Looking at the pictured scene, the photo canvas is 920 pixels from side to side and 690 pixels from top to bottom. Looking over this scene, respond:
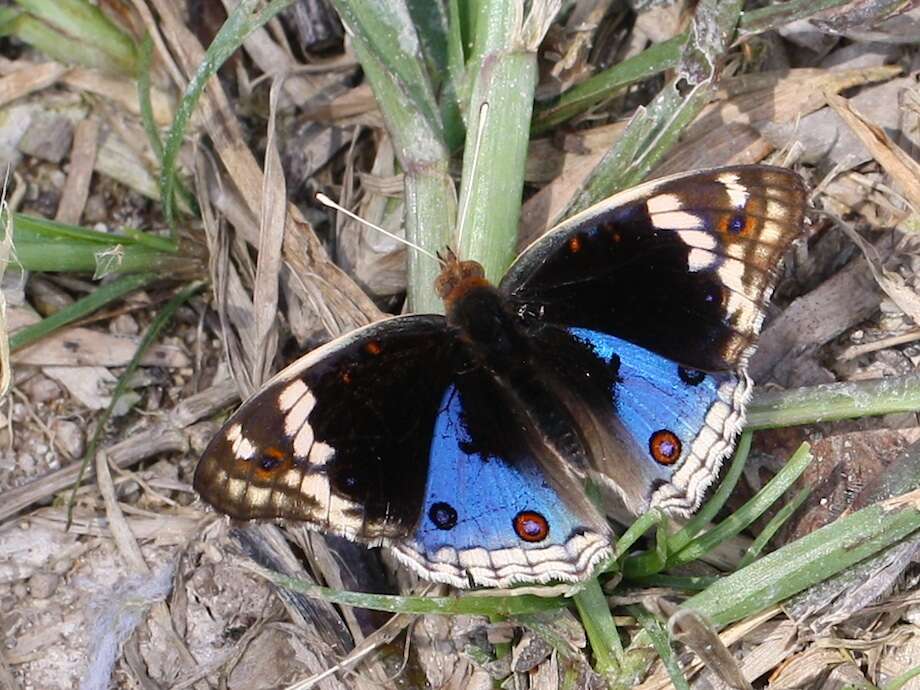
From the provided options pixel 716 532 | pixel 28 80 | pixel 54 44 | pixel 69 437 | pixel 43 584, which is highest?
pixel 54 44

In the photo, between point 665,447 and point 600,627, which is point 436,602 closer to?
point 600,627

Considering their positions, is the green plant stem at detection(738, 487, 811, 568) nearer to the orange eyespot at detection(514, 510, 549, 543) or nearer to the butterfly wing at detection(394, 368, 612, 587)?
the butterfly wing at detection(394, 368, 612, 587)

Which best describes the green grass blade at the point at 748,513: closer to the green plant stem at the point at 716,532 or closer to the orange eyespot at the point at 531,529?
the green plant stem at the point at 716,532

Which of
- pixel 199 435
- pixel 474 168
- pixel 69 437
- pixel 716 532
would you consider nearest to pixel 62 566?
pixel 69 437

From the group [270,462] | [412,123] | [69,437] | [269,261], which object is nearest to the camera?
[270,462]

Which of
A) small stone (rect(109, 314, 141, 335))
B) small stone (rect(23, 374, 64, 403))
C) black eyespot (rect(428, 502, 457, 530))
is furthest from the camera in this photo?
small stone (rect(109, 314, 141, 335))

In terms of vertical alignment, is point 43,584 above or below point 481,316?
below

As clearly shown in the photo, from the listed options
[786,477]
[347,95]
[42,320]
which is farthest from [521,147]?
[42,320]

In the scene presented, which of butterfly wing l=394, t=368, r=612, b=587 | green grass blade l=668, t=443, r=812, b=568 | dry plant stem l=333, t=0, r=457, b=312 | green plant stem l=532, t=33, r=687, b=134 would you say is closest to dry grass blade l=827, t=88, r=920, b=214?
green plant stem l=532, t=33, r=687, b=134
